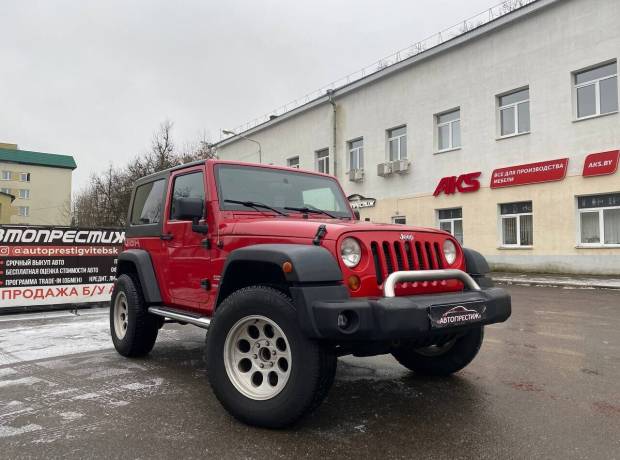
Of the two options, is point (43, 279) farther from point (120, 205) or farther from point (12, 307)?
point (120, 205)

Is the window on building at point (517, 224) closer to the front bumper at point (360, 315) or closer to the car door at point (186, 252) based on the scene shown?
the car door at point (186, 252)

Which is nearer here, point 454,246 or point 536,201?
point 454,246

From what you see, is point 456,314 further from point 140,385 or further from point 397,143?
point 397,143

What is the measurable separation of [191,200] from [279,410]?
75.5 inches

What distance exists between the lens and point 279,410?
337 centimetres

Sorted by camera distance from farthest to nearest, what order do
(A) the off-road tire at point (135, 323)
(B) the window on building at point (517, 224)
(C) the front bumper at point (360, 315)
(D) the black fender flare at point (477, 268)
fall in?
(B) the window on building at point (517, 224), (A) the off-road tire at point (135, 323), (D) the black fender flare at point (477, 268), (C) the front bumper at point (360, 315)

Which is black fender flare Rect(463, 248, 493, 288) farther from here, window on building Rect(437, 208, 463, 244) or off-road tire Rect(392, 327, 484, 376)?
window on building Rect(437, 208, 463, 244)

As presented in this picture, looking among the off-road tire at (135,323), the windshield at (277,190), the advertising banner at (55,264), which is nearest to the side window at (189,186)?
the windshield at (277,190)

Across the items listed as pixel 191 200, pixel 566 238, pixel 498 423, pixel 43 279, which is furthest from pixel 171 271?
pixel 566 238

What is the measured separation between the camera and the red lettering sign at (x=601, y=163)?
16527 mm

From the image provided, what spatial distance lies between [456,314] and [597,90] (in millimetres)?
17251

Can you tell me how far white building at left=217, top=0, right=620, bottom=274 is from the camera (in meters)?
17.3

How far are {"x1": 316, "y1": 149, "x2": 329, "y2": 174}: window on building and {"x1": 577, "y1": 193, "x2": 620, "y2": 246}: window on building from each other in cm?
Result: 1502

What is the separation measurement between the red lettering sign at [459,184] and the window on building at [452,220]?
0.84 meters
